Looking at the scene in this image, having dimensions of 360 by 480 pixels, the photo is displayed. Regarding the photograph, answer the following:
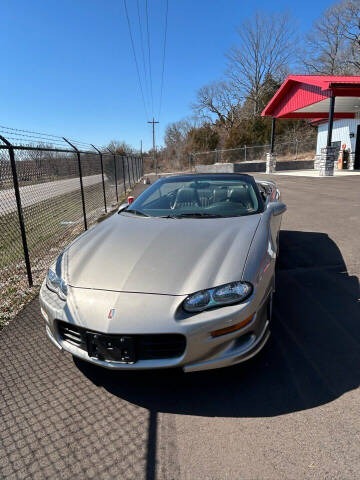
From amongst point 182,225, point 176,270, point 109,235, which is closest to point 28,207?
point 109,235

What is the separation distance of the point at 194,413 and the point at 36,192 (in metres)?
5.15

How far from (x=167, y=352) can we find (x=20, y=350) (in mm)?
1541

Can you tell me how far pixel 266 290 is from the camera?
2.27m

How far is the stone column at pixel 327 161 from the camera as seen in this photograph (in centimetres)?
1705

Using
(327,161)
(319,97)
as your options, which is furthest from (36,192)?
(327,161)

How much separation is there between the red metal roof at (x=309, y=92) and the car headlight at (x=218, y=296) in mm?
15796

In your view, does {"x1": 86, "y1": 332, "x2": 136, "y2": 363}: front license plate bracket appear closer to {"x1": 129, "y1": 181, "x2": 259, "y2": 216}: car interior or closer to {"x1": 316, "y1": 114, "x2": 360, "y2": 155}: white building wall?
{"x1": 129, "y1": 181, "x2": 259, "y2": 216}: car interior

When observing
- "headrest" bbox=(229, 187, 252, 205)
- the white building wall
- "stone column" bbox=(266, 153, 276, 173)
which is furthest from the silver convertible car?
"stone column" bbox=(266, 153, 276, 173)

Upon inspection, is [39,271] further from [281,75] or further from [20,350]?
[281,75]

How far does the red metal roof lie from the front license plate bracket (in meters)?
16.4

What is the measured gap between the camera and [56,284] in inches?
93.9

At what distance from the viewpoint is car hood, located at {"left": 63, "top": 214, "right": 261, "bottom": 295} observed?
6.85 ft

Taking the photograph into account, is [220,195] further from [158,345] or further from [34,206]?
[34,206]

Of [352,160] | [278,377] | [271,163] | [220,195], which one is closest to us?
[278,377]
